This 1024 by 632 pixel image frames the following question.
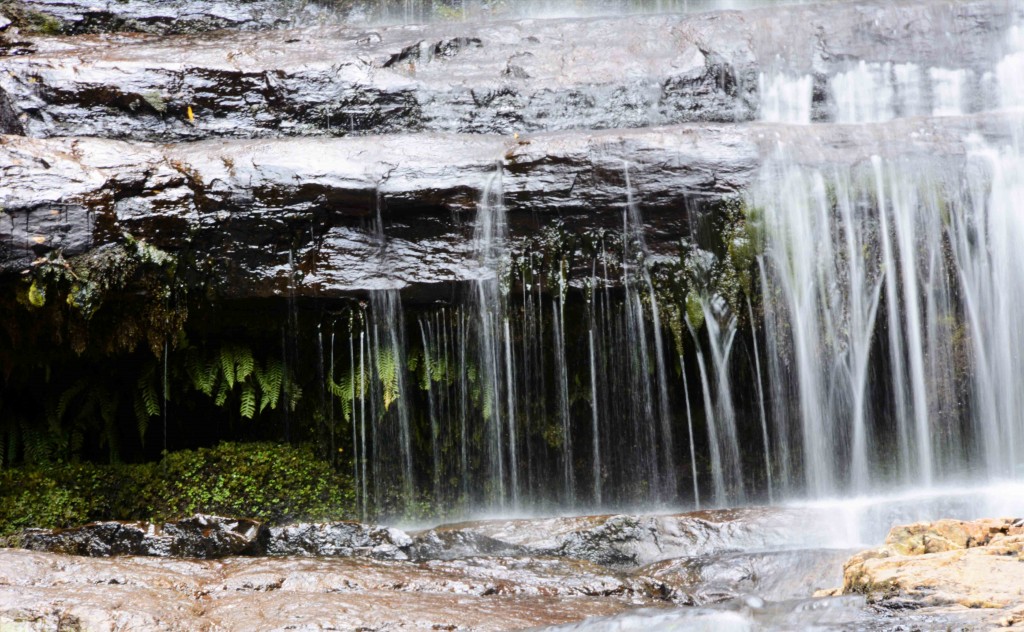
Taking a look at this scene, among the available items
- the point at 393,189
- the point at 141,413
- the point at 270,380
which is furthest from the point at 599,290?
the point at 141,413

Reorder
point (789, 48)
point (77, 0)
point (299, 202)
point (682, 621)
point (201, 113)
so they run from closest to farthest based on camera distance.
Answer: point (682, 621) → point (299, 202) → point (201, 113) → point (789, 48) → point (77, 0)

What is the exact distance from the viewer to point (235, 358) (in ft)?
25.2

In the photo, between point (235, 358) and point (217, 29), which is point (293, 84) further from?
point (235, 358)

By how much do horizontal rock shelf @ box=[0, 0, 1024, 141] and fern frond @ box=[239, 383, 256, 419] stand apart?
2.70 metres

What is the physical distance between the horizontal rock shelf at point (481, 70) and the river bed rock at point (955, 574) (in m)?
5.72

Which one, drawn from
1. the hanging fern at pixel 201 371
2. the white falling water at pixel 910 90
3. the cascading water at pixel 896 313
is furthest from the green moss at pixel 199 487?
the white falling water at pixel 910 90

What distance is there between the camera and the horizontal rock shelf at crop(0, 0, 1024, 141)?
8.54m

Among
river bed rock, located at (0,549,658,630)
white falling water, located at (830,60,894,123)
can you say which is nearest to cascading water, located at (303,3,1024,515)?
white falling water, located at (830,60,894,123)

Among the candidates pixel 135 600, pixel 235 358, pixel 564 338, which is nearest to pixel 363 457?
pixel 235 358

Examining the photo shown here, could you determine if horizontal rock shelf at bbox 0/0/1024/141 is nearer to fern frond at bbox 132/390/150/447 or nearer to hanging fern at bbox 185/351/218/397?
hanging fern at bbox 185/351/218/397

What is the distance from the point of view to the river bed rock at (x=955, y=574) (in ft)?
10.4

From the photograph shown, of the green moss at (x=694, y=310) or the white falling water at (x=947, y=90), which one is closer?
the green moss at (x=694, y=310)

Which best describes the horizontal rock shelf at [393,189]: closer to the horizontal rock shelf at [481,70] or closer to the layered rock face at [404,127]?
the layered rock face at [404,127]

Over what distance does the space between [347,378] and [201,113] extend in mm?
3254
